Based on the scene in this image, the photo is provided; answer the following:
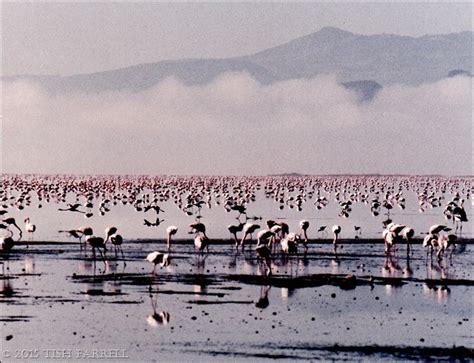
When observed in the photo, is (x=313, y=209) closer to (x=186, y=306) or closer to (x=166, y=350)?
(x=186, y=306)

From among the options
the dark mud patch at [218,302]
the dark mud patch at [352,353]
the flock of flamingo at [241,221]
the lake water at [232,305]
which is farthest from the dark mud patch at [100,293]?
the dark mud patch at [352,353]

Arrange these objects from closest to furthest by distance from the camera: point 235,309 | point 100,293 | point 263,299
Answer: point 235,309
point 263,299
point 100,293

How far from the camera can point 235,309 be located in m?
20.8

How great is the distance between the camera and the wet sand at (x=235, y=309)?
1705 centimetres

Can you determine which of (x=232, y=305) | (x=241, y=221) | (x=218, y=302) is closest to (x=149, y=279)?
(x=218, y=302)

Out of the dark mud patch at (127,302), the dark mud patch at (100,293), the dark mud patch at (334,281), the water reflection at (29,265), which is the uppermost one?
the water reflection at (29,265)

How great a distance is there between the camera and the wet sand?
1705cm

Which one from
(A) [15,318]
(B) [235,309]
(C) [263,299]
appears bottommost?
(A) [15,318]

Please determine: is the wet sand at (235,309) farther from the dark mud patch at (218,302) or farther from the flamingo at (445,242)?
the flamingo at (445,242)

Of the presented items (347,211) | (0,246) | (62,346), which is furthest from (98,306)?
(347,211)

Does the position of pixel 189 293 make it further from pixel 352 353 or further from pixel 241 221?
pixel 241 221

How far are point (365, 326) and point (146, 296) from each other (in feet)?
19.0

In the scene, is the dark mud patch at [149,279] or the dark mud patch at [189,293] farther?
the dark mud patch at [149,279]

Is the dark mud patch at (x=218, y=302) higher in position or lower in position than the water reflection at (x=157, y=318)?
higher
